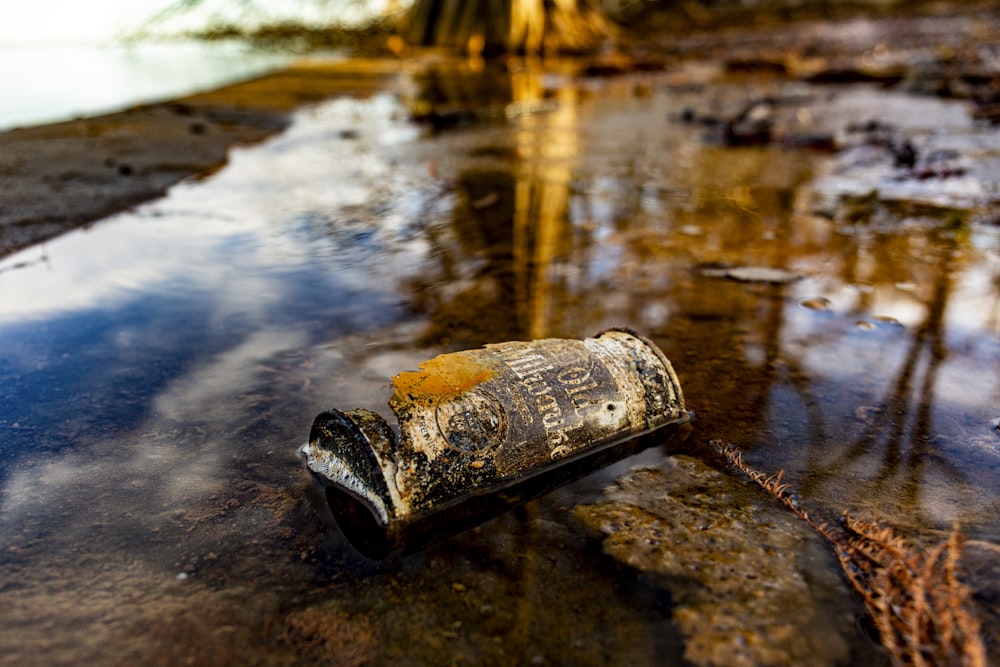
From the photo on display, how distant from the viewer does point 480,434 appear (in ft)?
5.96

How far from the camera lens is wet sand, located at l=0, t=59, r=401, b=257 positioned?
4312 millimetres

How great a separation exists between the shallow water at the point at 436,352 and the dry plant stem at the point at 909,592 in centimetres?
6

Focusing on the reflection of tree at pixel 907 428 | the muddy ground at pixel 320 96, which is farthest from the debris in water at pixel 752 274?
the muddy ground at pixel 320 96

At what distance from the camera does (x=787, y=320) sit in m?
2.94

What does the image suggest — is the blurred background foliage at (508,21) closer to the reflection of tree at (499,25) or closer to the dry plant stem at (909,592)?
the reflection of tree at (499,25)

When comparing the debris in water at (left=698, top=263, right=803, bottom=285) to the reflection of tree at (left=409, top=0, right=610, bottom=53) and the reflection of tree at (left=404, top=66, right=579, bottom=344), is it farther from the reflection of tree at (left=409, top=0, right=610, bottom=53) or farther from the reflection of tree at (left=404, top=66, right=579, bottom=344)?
the reflection of tree at (left=409, top=0, right=610, bottom=53)

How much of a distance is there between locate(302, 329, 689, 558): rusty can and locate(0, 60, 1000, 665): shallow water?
0.08 meters

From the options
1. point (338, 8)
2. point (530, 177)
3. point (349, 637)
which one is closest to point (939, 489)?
point (349, 637)

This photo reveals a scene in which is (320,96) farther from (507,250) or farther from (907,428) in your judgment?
(907,428)

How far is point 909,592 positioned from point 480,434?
39.7 inches

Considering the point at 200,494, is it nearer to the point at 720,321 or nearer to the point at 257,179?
the point at 720,321

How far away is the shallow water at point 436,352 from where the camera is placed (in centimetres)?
151

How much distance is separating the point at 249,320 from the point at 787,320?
224 centimetres

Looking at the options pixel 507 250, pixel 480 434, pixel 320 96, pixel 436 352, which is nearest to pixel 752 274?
pixel 507 250
